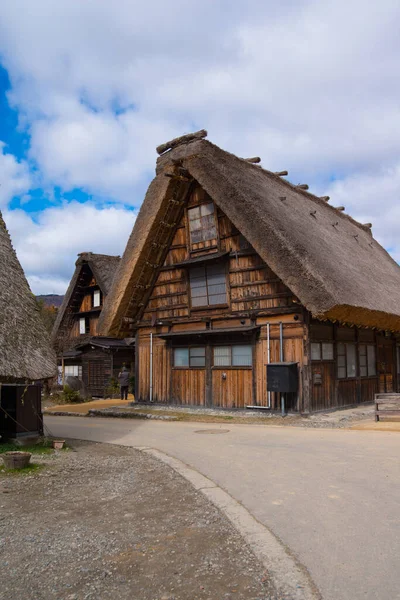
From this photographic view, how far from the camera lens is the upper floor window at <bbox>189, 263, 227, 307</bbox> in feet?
61.2

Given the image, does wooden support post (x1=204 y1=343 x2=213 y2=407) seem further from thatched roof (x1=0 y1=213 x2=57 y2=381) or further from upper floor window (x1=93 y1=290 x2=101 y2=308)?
upper floor window (x1=93 y1=290 x2=101 y2=308)

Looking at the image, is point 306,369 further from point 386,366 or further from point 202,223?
point 386,366

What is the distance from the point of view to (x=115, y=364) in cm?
3019

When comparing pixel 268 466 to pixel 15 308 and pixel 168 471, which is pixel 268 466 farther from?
pixel 15 308

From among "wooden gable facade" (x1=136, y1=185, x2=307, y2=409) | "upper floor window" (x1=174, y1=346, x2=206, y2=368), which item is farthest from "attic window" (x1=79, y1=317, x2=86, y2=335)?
"upper floor window" (x1=174, y1=346, x2=206, y2=368)

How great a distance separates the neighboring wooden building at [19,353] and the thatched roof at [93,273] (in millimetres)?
20112

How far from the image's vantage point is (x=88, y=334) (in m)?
35.3

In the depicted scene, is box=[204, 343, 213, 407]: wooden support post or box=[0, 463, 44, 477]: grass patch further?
box=[204, 343, 213, 407]: wooden support post

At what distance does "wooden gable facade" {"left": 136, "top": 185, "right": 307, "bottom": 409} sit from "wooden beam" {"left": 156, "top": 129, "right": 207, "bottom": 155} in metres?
1.80

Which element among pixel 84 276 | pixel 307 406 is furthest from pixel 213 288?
pixel 84 276

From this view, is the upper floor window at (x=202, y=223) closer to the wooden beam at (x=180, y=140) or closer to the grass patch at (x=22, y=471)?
the wooden beam at (x=180, y=140)

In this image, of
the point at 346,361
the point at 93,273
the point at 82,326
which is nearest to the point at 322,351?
the point at 346,361

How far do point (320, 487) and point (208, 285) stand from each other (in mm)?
12569

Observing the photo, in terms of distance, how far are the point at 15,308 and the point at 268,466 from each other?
593cm
